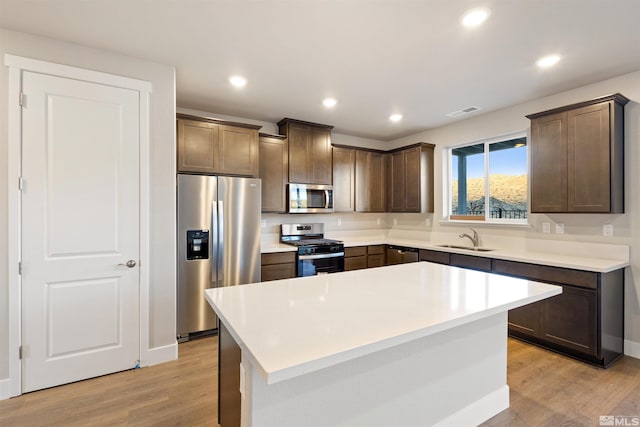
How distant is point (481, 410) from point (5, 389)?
10.6 ft

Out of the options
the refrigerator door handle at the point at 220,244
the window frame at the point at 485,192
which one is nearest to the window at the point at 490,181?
the window frame at the point at 485,192

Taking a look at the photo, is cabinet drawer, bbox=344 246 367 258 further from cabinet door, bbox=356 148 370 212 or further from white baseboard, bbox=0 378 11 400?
white baseboard, bbox=0 378 11 400

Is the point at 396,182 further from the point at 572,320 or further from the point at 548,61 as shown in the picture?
the point at 572,320

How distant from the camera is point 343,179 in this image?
474 centimetres

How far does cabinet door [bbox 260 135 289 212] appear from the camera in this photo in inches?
157

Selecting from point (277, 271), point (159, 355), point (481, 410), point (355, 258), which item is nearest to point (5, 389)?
point (159, 355)

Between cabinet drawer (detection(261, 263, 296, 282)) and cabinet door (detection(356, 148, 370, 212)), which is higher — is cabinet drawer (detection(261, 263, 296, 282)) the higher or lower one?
the lower one

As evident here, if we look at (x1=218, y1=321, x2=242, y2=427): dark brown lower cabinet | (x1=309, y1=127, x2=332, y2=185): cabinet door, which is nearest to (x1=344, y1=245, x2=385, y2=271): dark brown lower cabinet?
(x1=309, y1=127, x2=332, y2=185): cabinet door

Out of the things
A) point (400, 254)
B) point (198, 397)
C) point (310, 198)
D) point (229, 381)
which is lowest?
point (198, 397)

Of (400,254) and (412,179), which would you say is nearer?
(400,254)

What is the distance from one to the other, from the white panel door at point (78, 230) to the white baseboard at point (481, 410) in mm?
2452

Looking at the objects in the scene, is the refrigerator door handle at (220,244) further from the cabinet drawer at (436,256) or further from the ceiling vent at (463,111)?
the ceiling vent at (463,111)

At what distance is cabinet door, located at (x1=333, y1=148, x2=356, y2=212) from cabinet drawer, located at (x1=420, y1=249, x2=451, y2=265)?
1.30 meters

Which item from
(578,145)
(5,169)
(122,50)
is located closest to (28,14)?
(122,50)
